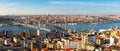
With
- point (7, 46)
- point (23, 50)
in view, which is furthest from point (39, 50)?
point (7, 46)

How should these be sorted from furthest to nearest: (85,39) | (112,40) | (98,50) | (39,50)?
1. (112,40)
2. (85,39)
3. (39,50)
4. (98,50)

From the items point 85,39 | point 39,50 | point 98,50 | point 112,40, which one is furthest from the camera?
point 112,40

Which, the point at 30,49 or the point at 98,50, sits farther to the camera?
the point at 30,49

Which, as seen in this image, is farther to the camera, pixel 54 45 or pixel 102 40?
pixel 102 40

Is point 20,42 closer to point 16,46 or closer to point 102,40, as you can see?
point 16,46

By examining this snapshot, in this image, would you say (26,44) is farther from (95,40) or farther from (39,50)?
(95,40)

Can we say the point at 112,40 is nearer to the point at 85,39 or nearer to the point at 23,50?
the point at 85,39

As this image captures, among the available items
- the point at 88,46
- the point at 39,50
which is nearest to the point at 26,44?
the point at 39,50

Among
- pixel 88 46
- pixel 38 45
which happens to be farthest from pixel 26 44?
pixel 88 46
